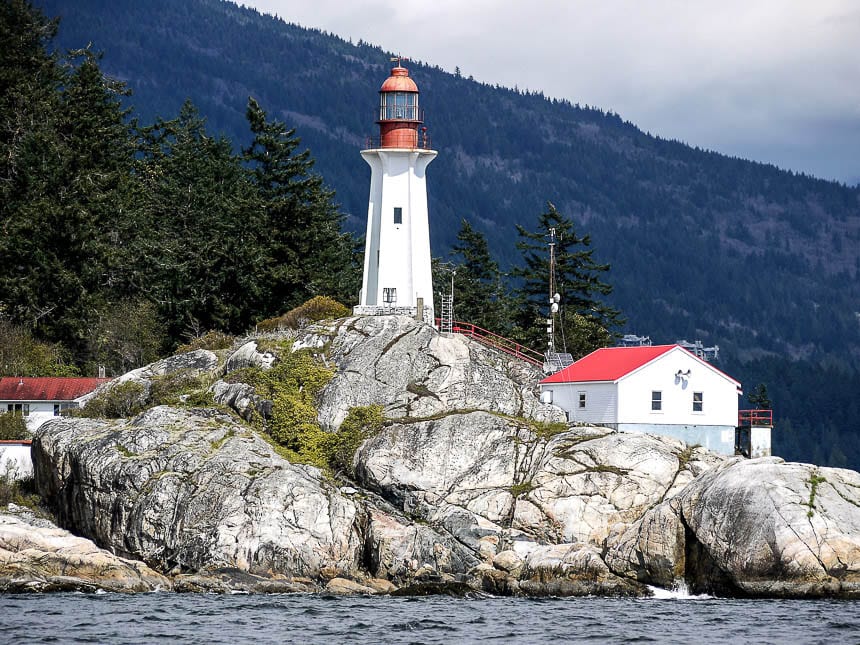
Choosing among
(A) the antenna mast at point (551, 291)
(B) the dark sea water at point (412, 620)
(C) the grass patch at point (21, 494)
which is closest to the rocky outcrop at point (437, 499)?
(C) the grass patch at point (21, 494)

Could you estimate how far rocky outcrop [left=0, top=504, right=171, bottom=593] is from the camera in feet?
133

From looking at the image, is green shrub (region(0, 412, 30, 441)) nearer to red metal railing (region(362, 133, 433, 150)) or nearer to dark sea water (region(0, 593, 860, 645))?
dark sea water (region(0, 593, 860, 645))

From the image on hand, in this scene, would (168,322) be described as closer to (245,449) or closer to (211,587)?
(245,449)

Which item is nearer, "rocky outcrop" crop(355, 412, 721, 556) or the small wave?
the small wave

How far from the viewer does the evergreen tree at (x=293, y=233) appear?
63438 mm

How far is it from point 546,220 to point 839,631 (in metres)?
41.9

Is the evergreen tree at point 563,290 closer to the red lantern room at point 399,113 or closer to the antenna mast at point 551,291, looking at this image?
the antenna mast at point 551,291

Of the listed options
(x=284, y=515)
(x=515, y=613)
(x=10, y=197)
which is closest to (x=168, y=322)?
(x=10, y=197)

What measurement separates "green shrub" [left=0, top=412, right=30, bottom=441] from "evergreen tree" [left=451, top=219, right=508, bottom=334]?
2610 centimetres

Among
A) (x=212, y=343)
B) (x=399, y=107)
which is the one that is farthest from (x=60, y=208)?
(x=399, y=107)

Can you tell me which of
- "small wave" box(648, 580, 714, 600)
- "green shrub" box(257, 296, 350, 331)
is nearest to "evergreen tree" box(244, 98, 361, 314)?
"green shrub" box(257, 296, 350, 331)

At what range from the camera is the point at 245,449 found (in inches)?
1804

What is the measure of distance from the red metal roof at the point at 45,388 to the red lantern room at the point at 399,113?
1527 centimetres

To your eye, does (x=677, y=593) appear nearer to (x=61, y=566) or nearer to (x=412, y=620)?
(x=412, y=620)
